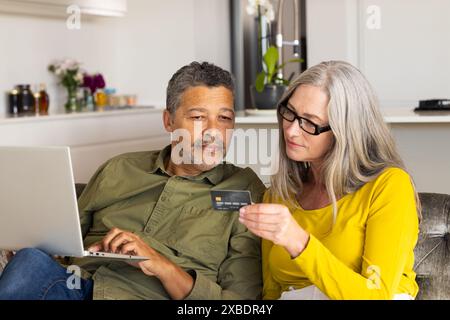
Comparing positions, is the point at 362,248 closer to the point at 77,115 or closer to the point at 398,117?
the point at 398,117

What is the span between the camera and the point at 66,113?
4.23 meters

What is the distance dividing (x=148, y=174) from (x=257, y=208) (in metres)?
0.76

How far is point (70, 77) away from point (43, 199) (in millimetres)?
2829

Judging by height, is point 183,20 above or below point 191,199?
above

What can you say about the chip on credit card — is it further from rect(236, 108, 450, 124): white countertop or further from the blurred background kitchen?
the blurred background kitchen

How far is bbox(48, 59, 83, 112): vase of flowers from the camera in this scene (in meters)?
4.48

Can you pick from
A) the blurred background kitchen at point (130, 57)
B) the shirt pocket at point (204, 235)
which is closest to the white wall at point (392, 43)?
the blurred background kitchen at point (130, 57)

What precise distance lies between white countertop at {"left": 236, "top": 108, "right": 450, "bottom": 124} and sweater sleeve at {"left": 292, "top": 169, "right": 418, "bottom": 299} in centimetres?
118

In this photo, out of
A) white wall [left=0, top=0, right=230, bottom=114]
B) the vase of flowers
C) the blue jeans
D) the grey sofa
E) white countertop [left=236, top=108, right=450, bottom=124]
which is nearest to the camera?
the blue jeans

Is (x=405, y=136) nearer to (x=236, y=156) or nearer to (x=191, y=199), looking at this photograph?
(x=236, y=156)

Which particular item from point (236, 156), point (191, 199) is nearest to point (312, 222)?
point (191, 199)

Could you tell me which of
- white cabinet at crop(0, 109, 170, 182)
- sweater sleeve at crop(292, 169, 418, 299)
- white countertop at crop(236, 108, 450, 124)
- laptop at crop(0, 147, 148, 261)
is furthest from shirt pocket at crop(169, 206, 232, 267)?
white cabinet at crop(0, 109, 170, 182)

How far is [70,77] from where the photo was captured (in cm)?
448

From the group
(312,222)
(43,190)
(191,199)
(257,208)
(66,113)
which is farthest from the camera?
(66,113)
